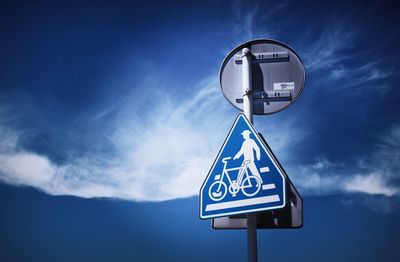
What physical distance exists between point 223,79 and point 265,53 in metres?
0.35

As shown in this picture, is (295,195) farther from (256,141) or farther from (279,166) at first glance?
(256,141)

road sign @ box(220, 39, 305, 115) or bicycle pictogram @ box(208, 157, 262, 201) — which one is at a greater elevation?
road sign @ box(220, 39, 305, 115)

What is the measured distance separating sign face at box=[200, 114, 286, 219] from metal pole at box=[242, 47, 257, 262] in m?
0.14

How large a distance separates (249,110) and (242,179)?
509mm

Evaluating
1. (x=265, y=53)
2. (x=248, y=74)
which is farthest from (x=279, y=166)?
(x=265, y=53)

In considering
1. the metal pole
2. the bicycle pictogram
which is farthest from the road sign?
the bicycle pictogram

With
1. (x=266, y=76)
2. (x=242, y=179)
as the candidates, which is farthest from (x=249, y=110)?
(x=242, y=179)

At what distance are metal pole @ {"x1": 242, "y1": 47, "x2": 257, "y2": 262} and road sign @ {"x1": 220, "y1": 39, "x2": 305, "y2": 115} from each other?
0.03m

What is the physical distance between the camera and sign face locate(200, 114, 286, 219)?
64.0 inches

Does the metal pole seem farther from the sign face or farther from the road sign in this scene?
the sign face

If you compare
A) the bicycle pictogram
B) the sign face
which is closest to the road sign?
the sign face

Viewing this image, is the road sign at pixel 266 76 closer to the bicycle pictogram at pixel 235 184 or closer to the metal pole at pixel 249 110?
the metal pole at pixel 249 110

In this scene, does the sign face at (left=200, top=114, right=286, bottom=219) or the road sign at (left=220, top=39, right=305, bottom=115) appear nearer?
the sign face at (left=200, top=114, right=286, bottom=219)

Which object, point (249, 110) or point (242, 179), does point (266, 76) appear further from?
point (242, 179)
